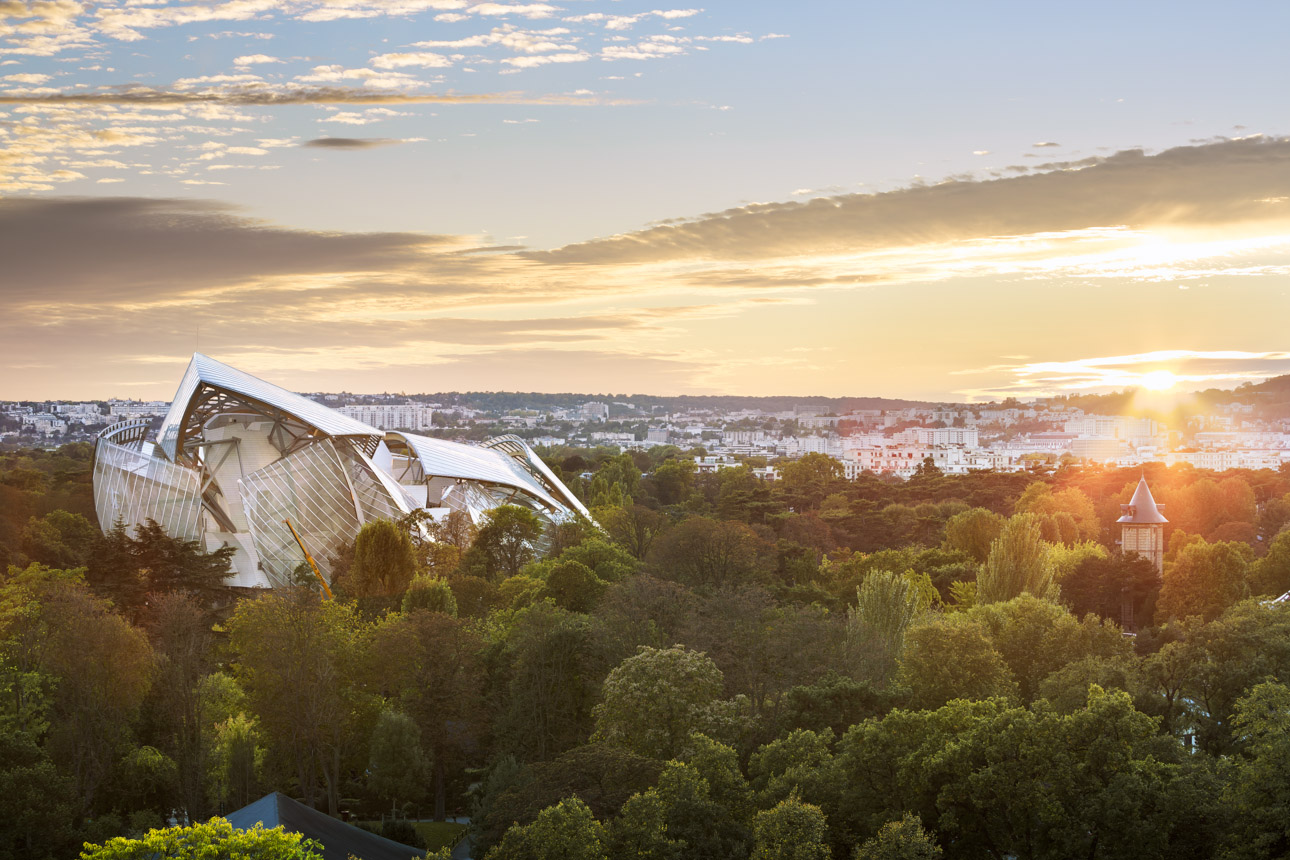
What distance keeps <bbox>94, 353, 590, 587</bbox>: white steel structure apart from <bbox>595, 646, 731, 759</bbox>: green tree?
97.0 feet

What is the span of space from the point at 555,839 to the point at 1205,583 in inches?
1329

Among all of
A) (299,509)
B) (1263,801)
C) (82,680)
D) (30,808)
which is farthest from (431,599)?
(1263,801)

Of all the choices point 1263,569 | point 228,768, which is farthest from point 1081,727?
point 1263,569

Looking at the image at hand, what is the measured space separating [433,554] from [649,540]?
37.1ft

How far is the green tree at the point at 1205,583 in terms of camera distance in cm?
4238

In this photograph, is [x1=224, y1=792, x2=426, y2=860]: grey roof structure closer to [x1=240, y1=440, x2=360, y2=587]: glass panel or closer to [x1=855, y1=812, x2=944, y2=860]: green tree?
[x1=855, y1=812, x2=944, y2=860]: green tree

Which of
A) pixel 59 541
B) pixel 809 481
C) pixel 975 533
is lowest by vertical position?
pixel 809 481

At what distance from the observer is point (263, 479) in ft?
186

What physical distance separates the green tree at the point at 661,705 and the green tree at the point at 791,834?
5.38m

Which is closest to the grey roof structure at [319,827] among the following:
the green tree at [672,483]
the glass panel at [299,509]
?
the glass panel at [299,509]

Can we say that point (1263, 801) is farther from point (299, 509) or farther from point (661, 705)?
point (299, 509)

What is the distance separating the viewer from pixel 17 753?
24.1m

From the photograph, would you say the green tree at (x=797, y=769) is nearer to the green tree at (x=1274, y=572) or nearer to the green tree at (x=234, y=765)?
the green tree at (x=234, y=765)

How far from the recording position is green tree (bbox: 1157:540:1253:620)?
42375mm
